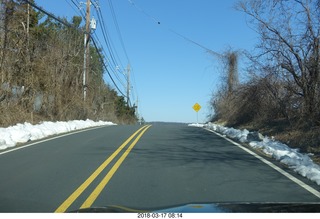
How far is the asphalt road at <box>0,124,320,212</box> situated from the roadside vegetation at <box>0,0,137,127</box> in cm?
973

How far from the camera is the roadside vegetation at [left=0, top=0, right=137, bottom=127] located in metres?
21.5

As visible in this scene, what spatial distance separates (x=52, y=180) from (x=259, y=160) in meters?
5.62

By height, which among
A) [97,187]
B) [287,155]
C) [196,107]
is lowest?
[97,187]

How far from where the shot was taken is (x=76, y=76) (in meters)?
31.8

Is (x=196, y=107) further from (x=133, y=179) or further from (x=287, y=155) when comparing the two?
(x=133, y=179)

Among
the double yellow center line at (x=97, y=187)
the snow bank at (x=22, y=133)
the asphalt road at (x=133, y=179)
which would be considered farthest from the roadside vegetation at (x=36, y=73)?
the double yellow center line at (x=97, y=187)

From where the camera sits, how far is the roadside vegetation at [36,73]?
21547 mm

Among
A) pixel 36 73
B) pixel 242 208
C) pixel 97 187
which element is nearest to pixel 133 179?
pixel 97 187

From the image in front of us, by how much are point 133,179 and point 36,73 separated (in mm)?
18351

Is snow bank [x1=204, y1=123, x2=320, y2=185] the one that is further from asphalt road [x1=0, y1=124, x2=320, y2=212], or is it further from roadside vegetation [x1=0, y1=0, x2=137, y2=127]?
roadside vegetation [x1=0, y1=0, x2=137, y2=127]

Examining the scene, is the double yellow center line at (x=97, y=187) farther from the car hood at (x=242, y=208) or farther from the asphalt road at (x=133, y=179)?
the car hood at (x=242, y=208)

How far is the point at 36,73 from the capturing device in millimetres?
25078

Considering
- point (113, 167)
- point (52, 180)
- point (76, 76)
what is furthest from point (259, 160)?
point (76, 76)

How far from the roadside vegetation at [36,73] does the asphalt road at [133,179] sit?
9.73 metres
